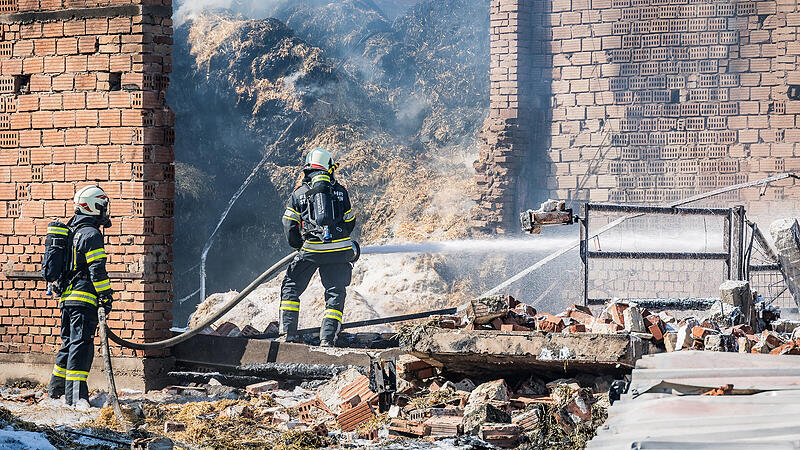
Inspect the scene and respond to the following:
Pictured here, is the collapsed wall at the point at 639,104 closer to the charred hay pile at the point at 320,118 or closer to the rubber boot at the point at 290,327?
the charred hay pile at the point at 320,118

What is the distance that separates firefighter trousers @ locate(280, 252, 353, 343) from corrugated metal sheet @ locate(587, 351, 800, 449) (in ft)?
11.4

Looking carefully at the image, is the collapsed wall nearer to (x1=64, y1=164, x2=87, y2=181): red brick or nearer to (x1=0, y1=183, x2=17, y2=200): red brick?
(x1=64, y1=164, x2=87, y2=181): red brick

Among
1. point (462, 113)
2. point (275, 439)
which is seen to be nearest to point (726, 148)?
point (462, 113)

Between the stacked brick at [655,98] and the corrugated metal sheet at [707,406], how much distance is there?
831 centimetres

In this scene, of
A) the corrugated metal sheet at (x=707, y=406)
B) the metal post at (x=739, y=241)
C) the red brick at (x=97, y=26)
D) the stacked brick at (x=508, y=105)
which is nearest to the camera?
the corrugated metal sheet at (x=707, y=406)

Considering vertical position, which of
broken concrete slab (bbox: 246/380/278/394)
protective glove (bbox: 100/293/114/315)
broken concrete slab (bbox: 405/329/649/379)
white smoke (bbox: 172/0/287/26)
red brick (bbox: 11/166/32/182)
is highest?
white smoke (bbox: 172/0/287/26)

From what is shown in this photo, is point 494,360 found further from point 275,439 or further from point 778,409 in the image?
point 778,409

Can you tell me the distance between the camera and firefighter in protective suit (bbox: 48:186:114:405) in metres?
7.20

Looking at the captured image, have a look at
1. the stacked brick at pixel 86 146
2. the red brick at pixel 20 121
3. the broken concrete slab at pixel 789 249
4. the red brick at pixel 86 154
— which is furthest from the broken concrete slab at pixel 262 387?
the broken concrete slab at pixel 789 249

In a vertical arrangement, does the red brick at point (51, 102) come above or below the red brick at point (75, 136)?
above

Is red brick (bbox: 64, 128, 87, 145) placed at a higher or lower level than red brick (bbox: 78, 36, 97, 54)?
lower

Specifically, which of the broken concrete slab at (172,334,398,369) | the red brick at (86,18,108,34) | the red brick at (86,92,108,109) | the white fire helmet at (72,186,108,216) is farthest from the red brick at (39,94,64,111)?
the broken concrete slab at (172,334,398,369)

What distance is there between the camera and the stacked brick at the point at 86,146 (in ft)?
26.2

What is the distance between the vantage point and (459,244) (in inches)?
553
